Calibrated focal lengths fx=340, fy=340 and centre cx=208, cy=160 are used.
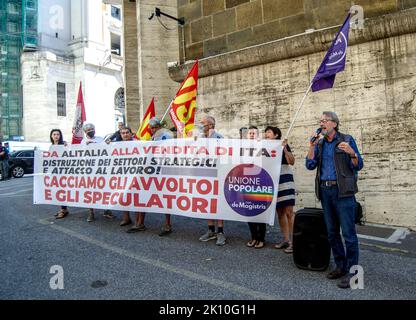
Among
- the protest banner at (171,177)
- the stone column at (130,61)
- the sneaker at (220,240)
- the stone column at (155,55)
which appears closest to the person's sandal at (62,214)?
the protest banner at (171,177)

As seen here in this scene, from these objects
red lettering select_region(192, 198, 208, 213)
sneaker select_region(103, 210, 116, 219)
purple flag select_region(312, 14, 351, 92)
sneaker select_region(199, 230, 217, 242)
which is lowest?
sneaker select_region(199, 230, 217, 242)

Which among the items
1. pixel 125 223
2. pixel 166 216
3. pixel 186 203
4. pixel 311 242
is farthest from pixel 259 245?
pixel 125 223

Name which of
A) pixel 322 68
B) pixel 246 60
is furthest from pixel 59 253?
pixel 246 60

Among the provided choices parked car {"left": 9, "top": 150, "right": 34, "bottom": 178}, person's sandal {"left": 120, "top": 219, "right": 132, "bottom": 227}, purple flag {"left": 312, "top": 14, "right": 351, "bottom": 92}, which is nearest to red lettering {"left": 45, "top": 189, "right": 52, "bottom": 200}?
person's sandal {"left": 120, "top": 219, "right": 132, "bottom": 227}

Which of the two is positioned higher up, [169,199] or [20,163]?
[20,163]

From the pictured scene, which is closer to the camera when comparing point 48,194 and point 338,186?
point 338,186

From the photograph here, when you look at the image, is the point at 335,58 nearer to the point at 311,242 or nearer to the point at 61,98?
the point at 311,242

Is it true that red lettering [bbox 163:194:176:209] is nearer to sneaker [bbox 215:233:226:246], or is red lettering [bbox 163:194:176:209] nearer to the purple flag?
sneaker [bbox 215:233:226:246]

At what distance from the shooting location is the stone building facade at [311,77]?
6.21 metres

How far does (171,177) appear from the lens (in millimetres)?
5715

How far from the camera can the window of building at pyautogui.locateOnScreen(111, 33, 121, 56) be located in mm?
44844

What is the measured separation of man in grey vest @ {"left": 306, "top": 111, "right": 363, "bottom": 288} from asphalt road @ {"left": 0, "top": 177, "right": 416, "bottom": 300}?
1.01 ft

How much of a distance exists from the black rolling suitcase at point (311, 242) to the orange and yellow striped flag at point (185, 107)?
3001 mm

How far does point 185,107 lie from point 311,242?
347 centimetres
